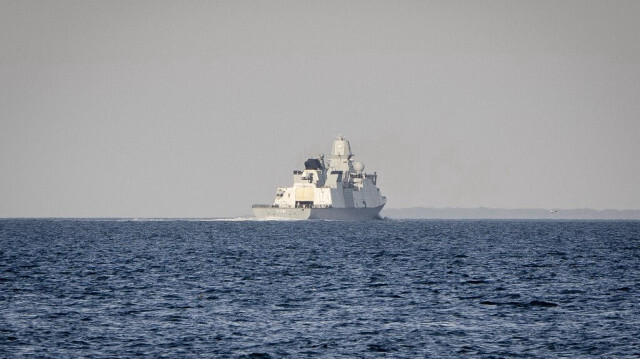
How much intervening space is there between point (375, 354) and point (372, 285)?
2007cm

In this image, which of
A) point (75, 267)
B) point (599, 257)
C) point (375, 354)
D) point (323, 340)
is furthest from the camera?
point (599, 257)

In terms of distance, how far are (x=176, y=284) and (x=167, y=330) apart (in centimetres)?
1629

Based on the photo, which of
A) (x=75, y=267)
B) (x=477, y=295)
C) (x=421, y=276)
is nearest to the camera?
(x=477, y=295)

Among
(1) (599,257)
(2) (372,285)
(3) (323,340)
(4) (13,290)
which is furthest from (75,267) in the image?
(1) (599,257)

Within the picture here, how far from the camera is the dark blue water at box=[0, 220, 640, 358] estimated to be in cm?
3117

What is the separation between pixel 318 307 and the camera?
4066 centimetres

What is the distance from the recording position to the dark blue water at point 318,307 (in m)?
31.2

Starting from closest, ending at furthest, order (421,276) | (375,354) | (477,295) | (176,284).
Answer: (375,354) → (477,295) → (176,284) → (421,276)

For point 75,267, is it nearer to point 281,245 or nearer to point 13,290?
point 13,290

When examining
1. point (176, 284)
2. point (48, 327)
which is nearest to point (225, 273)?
point (176, 284)

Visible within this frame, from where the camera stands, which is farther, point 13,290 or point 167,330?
point 13,290

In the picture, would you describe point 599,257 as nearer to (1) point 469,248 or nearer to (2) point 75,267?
(1) point 469,248

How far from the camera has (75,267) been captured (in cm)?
6131

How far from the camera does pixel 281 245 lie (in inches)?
3718
